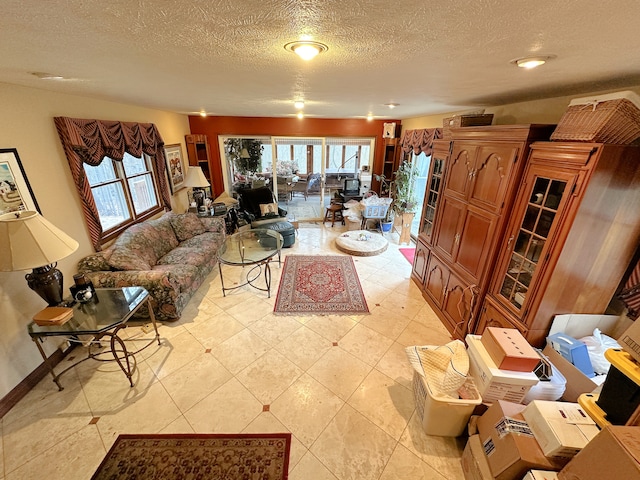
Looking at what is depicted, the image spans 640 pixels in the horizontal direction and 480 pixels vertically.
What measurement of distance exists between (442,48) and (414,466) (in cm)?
242

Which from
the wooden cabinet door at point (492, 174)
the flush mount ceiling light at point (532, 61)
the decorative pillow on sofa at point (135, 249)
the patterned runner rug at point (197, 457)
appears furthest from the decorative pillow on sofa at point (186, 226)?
the flush mount ceiling light at point (532, 61)

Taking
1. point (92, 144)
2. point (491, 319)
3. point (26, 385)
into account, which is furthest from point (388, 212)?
point (26, 385)

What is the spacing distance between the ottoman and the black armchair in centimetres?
15

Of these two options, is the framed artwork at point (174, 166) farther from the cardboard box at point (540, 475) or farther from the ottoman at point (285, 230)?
the cardboard box at point (540, 475)

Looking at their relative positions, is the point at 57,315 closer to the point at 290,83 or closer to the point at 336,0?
the point at 290,83

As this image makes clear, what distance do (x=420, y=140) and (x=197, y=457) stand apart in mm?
4895

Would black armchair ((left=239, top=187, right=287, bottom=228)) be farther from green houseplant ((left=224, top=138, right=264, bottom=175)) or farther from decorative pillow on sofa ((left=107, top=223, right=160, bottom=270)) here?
decorative pillow on sofa ((left=107, top=223, right=160, bottom=270))

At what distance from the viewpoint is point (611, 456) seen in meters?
0.93

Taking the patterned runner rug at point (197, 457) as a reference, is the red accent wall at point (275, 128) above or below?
above

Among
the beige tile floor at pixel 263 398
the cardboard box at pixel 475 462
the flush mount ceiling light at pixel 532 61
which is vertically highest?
the flush mount ceiling light at pixel 532 61

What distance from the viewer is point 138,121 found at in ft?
12.4

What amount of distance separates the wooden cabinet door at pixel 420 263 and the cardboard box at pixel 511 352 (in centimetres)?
166

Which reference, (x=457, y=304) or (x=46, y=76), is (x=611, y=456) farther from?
(x=46, y=76)

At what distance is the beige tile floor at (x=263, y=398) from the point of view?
1.72 meters
